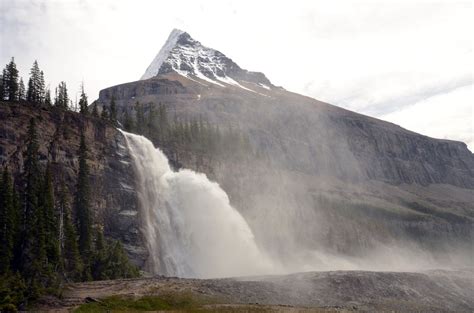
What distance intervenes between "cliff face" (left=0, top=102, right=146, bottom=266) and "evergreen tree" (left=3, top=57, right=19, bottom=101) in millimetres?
7689

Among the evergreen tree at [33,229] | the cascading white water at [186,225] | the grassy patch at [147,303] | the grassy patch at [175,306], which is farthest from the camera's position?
the cascading white water at [186,225]

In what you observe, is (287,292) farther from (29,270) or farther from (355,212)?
(355,212)

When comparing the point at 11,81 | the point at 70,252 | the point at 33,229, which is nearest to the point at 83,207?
the point at 70,252

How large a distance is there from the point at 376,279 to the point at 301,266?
164 feet

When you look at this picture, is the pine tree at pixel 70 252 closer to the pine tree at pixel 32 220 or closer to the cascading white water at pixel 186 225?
the pine tree at pixel 32 220

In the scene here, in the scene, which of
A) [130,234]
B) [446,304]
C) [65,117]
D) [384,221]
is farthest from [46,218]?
[384,221]

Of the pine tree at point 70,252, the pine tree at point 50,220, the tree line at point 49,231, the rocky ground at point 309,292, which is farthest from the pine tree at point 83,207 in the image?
the rocky ground at point 309,292

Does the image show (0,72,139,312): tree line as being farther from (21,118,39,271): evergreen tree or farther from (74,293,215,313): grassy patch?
(74,293,215,313): grassy patch

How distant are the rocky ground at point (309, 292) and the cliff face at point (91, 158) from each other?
Result: 2147 cm

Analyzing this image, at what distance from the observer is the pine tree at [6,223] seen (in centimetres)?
5619

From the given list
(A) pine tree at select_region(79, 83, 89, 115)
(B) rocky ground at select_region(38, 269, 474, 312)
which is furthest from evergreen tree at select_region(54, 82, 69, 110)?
(B) rocky ground at select_region(38, 269, 474, 312)

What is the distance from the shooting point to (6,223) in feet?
192

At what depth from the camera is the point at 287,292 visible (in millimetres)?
54156

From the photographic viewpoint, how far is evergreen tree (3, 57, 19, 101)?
265ft
